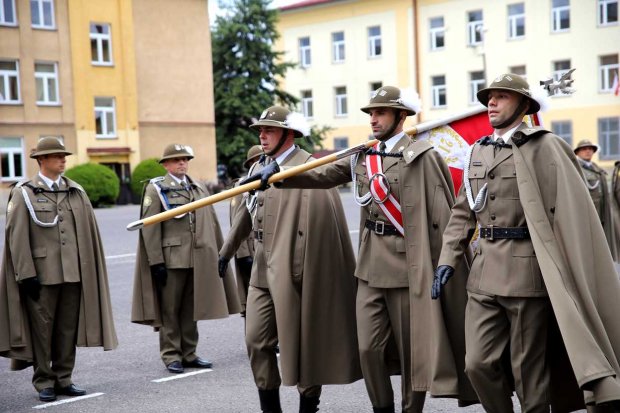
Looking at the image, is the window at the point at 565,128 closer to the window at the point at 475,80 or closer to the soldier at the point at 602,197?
the window at the point at 475,80

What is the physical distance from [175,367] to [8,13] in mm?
33582

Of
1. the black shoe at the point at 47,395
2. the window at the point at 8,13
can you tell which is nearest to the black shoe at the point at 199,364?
the black shoe at the point at 47,395

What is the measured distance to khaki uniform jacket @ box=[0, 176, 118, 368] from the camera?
7.67 metres

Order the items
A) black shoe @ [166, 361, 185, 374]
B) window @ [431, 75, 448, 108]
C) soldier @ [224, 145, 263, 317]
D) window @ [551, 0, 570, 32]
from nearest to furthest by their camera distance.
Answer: black shoe @ [166, 361, 185, 374]
soldier @ [224, 145, 263, 317]
window @ [551, 0, 570, 32]
window @ [431, 75, 448, 108]

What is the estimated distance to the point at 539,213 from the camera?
17.0 feet

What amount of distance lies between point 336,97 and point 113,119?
1978 centimetres

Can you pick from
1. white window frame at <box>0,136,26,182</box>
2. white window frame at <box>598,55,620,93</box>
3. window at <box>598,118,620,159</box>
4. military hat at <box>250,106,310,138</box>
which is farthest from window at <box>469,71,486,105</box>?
military hat at <box>250,106,310,138</box>

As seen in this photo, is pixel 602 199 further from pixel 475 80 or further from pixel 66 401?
pixel 475 80

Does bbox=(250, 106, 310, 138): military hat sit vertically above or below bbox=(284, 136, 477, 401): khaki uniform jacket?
above

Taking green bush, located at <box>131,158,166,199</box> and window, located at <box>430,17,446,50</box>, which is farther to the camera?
window, located at <box>430,17,446,50</box>

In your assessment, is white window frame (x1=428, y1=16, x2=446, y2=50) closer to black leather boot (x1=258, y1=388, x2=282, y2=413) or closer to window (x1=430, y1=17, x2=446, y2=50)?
window (x1=430, y1=17, x2=446, y2=50)

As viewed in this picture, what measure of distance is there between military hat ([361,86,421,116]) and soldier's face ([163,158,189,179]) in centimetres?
332

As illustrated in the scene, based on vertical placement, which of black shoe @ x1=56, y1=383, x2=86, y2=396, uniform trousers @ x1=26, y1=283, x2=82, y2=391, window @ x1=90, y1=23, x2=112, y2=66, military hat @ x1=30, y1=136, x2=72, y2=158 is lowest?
black shoe @ x1=56, y1=383, x2=86, y2=396

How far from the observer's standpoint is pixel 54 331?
7.94 meters
